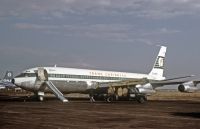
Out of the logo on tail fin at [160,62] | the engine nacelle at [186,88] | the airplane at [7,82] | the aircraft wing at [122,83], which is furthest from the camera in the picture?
the airplane at [7,82]

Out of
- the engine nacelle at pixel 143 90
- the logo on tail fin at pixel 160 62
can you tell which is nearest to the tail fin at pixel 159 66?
the logo on tail fin at pixel 160 62

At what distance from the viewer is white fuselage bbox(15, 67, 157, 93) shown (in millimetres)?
46594

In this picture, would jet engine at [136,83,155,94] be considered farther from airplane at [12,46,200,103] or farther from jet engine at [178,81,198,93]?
jet engine at [178,81,198,93]

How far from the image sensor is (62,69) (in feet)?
164

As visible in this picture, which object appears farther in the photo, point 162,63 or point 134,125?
point 162,63

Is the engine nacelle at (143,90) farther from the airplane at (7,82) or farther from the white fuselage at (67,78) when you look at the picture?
the airplane at (7,82)

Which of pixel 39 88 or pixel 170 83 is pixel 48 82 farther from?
pixel 170 83

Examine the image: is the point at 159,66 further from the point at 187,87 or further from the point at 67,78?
the point at 67,78

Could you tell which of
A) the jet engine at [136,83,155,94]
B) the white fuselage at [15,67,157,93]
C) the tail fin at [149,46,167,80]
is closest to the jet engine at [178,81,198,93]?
the jet engine at [136,83,155,94]

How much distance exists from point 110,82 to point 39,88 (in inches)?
462

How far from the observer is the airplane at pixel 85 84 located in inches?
1833

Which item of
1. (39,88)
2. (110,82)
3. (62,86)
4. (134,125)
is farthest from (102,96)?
(134,125)

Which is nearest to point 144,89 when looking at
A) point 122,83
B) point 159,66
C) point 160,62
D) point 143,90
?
point 143,90

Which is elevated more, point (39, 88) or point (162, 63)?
point (162, 63)
